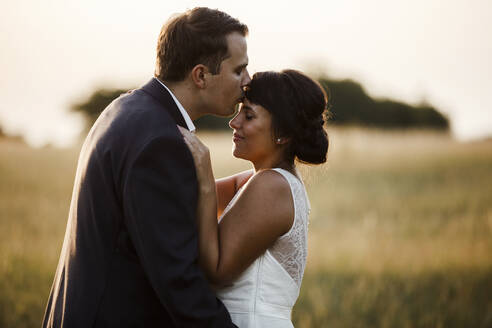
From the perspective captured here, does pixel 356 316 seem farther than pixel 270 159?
Yes

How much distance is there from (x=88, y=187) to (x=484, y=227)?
7486 millimetres

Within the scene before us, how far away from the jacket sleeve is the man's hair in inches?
23.7

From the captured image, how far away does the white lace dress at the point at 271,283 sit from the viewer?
8.62 feet

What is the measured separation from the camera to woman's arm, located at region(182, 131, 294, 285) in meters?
2.38

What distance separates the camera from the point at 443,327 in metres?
5.44

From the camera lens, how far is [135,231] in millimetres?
2061

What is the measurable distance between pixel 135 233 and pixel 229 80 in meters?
1.09

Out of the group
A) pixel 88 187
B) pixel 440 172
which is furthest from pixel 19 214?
pixel 440 172

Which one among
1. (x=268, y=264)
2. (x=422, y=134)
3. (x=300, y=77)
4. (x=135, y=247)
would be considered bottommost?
(x=422, y=134)

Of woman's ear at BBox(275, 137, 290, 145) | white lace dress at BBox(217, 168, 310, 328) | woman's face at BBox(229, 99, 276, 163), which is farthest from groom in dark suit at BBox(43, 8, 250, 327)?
woman's ear at BBox(275, 137, 290, 145)

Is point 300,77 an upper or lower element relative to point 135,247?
upper

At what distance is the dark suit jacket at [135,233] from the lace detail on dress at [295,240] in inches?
21.9

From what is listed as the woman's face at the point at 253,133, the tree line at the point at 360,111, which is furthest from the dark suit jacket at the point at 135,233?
the tree line at the point at 360,111

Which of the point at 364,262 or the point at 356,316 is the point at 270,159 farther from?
the point at 364,262
